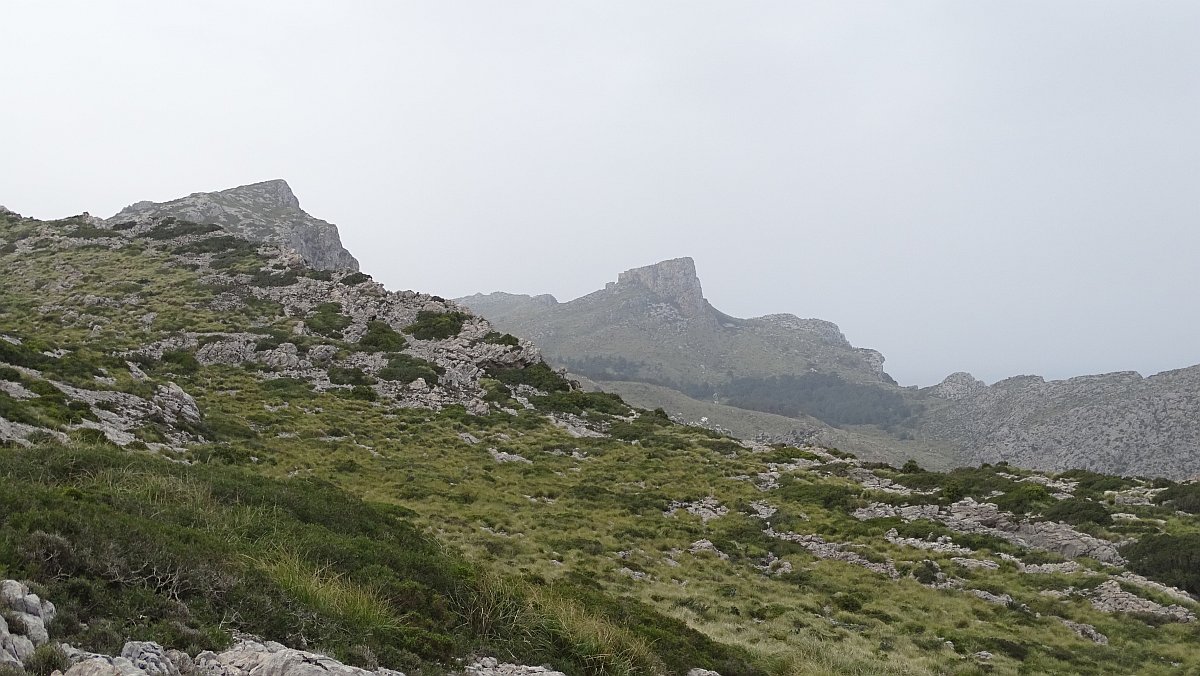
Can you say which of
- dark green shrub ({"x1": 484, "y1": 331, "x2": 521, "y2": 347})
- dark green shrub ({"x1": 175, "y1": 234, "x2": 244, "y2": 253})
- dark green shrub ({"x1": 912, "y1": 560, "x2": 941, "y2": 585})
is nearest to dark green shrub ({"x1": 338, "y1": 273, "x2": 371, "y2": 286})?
dark green shrub ({"x1": 175, "y1": 234, "x2": 244, "y2": 253})

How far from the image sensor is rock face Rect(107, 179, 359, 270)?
111 meters

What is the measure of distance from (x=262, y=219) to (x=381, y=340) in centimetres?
8826

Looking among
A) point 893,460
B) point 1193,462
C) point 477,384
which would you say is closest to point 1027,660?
point 477,384

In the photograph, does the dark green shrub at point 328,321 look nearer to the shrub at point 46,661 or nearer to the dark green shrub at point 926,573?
the dark green shrub at point 926,573

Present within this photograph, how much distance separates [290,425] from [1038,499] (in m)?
39.7

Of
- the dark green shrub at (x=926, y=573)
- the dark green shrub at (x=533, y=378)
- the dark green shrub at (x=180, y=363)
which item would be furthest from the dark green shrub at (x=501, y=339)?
the dark green shrub at (x=926, y=573)

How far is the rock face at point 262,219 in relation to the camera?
110625 mm

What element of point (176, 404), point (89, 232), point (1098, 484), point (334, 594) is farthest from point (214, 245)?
point (1098, 484)

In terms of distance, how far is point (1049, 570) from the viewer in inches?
959

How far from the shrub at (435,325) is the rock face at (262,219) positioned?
54.0 m

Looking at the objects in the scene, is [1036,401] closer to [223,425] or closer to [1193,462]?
[1193,462]

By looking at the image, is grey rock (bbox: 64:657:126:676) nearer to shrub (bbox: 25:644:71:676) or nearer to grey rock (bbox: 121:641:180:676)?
shrub (bbox: 25:644:71:676)

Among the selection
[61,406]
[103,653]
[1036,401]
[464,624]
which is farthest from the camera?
[1036,401]

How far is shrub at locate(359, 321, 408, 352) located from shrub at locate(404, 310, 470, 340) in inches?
74.9
